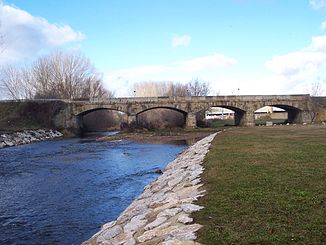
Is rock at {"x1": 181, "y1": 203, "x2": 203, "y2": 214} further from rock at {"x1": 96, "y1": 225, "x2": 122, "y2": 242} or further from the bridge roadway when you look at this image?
the bridge roadway

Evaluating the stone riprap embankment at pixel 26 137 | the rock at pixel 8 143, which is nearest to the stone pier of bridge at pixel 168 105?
the stone riprap embankment at pixel 26 137

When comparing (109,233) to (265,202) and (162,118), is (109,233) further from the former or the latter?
(162,118)

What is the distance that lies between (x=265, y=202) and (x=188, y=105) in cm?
5758

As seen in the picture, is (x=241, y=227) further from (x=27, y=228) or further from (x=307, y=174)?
(x=27, y=228)

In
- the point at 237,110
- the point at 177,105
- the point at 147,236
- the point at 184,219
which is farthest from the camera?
the point at 237,110

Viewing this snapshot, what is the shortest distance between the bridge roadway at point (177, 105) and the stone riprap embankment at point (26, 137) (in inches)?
233

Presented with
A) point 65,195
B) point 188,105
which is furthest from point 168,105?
point 65,195

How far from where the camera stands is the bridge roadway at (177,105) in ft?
207

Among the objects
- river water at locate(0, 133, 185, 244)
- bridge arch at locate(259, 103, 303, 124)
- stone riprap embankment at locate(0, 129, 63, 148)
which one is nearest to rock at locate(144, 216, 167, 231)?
river water at locate(0, 133, 185, 244)

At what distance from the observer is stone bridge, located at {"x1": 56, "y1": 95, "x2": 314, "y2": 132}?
208ft

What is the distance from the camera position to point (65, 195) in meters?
14.7

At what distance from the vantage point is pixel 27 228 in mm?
10586

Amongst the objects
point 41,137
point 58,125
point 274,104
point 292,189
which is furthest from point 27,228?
point 274,104

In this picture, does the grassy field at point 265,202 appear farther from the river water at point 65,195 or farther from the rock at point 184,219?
the river water at point 65,195
